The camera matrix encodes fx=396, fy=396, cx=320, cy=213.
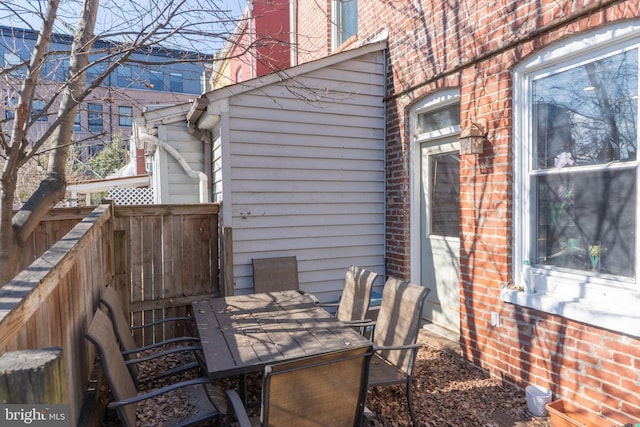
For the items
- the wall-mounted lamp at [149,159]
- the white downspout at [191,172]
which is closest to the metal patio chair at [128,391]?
the white downspout at [191,172]

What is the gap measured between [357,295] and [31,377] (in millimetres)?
3011

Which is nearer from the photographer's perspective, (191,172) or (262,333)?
(262,333)

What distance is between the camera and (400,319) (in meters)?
2.96

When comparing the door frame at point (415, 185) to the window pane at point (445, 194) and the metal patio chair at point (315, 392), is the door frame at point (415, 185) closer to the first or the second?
the window pane at point (445, 194)

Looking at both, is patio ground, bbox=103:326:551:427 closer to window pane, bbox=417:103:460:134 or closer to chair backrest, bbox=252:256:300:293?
chair backrest, bbox=252:256:300:293

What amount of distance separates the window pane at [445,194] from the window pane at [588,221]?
106 centimetres

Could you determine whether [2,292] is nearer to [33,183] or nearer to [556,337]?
[556,337]

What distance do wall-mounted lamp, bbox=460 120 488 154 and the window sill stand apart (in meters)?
1.26

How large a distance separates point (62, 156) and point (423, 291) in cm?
305

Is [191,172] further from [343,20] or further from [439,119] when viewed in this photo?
[343,20]

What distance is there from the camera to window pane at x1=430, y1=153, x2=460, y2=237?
4.16 m

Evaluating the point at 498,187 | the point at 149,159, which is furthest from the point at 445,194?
the point at 149,159

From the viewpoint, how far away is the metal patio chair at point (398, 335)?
8.89 ft

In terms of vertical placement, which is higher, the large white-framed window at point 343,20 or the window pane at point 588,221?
the large white-framed window at point 343,20
